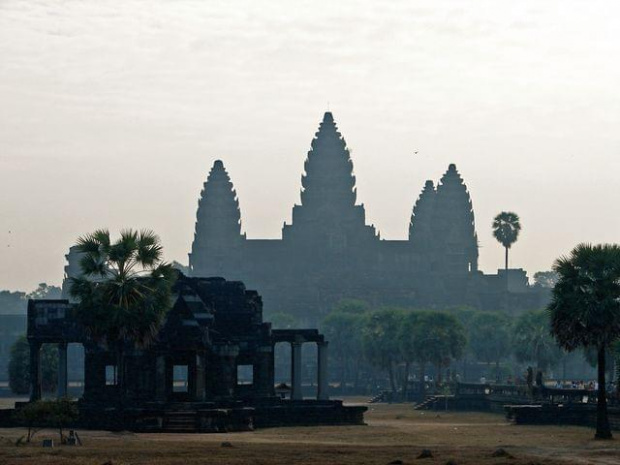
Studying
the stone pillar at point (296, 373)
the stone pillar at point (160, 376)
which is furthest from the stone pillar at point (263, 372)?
the stone pillar at point (160, 376)

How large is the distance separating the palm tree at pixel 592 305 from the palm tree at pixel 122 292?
1674 cm

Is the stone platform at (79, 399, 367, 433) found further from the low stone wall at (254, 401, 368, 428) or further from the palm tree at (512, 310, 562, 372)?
the palm tree at (512, 310, 562, 372)

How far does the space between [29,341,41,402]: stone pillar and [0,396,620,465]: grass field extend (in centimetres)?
1136

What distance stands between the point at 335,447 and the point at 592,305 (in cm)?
1194

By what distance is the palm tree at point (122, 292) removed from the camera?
75062 mm

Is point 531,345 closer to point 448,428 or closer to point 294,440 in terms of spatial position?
point 448,428

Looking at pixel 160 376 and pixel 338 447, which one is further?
pixel 160 376

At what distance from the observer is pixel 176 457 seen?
199ft

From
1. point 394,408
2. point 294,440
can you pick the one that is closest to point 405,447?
point 294,440

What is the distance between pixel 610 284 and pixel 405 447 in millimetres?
11039

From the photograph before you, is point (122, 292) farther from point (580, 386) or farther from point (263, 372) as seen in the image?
point (580, 386)

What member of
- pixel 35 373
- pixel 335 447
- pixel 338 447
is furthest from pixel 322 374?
pixel 335 447

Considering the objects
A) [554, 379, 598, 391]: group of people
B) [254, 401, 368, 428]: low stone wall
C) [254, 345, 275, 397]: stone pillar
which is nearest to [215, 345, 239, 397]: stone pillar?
[254, 401, 368, 428]: low stone wall

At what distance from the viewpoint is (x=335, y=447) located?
65.2 metres
